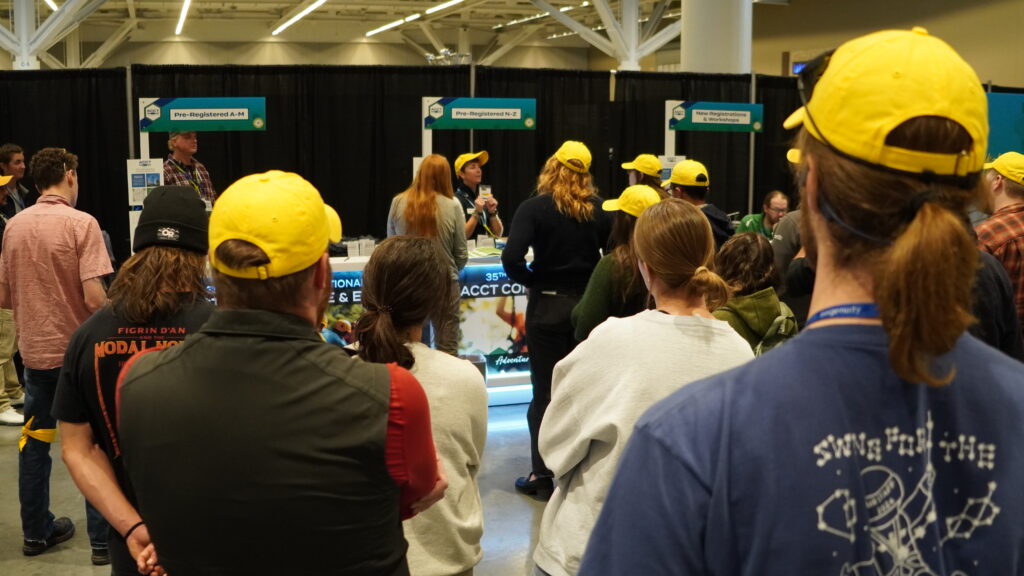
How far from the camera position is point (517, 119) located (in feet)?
24.8

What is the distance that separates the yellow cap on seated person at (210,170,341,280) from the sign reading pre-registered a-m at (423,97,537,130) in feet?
19.3

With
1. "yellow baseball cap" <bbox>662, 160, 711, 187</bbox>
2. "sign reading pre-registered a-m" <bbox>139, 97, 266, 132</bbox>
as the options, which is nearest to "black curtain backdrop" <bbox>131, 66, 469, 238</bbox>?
"sign reading pre-registered a-m" <bbox>139, 97, 266, 132</bbox>

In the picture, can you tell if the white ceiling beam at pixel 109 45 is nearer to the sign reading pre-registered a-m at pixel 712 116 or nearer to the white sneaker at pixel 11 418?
the sign reading pre-registered a-m at pixel 712 116

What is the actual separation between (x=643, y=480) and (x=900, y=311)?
253 millimetres

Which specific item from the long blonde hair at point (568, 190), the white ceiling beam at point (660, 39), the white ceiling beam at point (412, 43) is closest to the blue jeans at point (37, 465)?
the long blonde hair at point (568, 190)

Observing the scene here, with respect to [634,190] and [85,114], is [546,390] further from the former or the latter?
[85,114]

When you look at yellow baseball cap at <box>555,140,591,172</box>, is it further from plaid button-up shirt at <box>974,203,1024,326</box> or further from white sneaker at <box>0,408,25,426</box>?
white sneaker at <box>0,408,25,426</box>

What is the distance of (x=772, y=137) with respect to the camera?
9383mm

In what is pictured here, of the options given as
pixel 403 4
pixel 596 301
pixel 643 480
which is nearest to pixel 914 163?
pixel 643 480

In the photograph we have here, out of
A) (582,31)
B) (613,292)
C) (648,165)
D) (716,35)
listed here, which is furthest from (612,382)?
(582,31)

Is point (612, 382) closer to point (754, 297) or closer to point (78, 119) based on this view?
point (754, 297)

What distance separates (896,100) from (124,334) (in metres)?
1.68

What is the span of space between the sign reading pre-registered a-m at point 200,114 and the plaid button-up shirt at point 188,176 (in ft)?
2.05

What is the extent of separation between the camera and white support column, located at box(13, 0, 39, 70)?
12.4m
